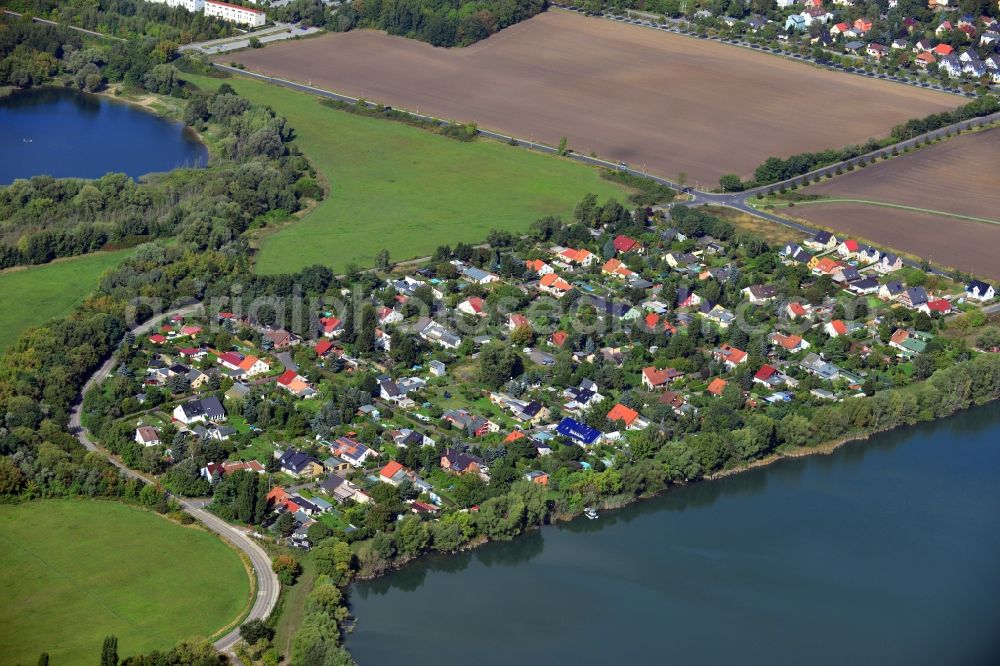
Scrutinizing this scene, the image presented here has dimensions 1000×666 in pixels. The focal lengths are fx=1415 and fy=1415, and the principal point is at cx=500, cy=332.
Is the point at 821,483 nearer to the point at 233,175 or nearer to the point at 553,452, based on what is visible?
the point at 553,452

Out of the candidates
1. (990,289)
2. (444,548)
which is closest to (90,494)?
(444,548)

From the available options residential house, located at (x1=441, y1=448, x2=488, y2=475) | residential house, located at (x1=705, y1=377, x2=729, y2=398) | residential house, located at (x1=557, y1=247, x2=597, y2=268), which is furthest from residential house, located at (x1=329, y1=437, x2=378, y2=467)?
residential house, located at (x1=557, y1=247, x2=597, y2=268)

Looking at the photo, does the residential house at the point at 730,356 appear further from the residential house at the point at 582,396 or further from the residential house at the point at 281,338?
the residential house at the point at 281,338

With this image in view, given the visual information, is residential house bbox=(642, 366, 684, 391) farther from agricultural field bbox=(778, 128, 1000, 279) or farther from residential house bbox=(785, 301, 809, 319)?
agricultural field bbox=(778, 128, 1000, 279)

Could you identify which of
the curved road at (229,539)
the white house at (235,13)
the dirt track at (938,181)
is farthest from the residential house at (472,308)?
the white house at (235,13)

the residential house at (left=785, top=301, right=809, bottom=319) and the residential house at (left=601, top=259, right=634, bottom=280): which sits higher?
the residential house at (left=785, top=301, right=809, bottom=319)

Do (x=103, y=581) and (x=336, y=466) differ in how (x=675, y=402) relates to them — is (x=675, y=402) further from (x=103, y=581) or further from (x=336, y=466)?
(x=103, y=581)
